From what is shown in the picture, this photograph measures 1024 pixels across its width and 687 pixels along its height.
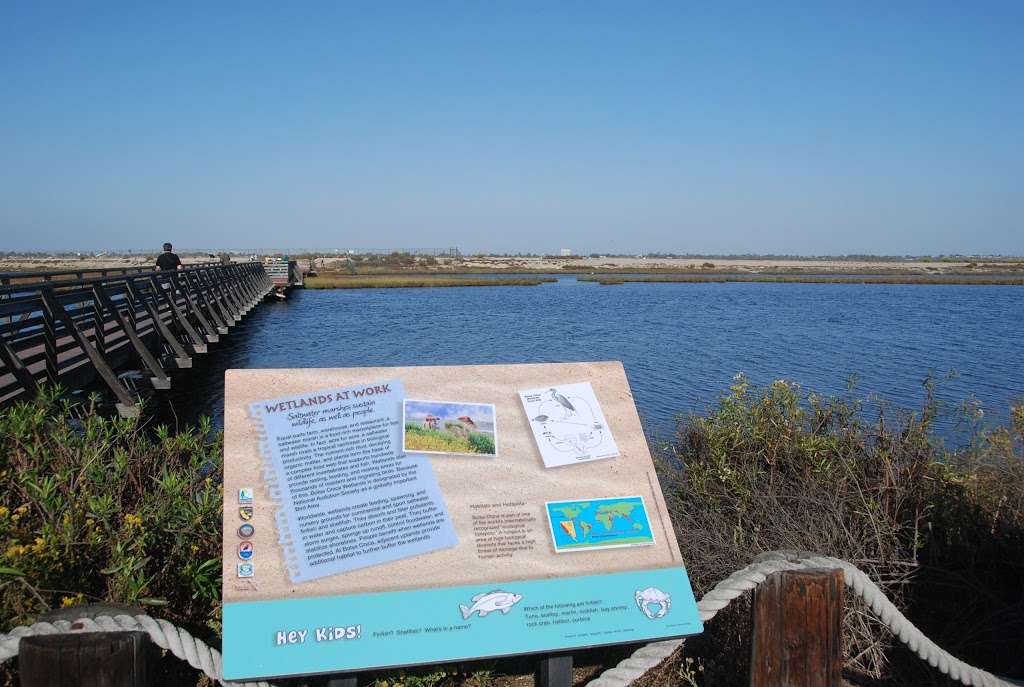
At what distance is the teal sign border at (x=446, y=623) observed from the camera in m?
2.52

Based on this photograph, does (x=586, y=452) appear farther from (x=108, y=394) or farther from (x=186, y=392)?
(x=186, y=392)

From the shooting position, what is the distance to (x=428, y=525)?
2.81m

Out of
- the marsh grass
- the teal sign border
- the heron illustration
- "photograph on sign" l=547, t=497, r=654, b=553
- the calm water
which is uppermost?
the heron illustration

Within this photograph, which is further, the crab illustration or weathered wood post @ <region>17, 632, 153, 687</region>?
the crab illustration

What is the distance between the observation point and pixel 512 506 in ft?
9.61

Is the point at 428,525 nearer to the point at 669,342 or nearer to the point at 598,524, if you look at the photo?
the point at 598,524

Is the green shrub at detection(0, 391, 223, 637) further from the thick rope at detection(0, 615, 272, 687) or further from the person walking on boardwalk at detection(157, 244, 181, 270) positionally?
the person walking on boardwalk at detection(157, 244, 181, 270)

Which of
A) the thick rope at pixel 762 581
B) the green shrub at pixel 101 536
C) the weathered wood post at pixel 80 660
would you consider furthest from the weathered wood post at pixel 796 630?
the green shrub at pixel 101 536

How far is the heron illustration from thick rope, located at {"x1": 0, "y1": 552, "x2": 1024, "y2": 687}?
0.88 m

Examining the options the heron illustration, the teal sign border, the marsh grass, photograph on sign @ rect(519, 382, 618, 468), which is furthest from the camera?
the heron illustration

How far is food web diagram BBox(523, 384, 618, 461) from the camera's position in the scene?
122 inches

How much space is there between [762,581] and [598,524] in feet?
2.01

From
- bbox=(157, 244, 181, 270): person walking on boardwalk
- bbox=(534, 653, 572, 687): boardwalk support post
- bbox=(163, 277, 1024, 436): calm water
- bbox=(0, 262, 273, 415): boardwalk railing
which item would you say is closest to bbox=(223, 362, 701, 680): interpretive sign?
bbox=(534, 653, 572, 687): boardwalk support post

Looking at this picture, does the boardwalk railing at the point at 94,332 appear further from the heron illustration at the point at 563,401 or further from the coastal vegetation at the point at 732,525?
the heron illustration at the point at 563,401
